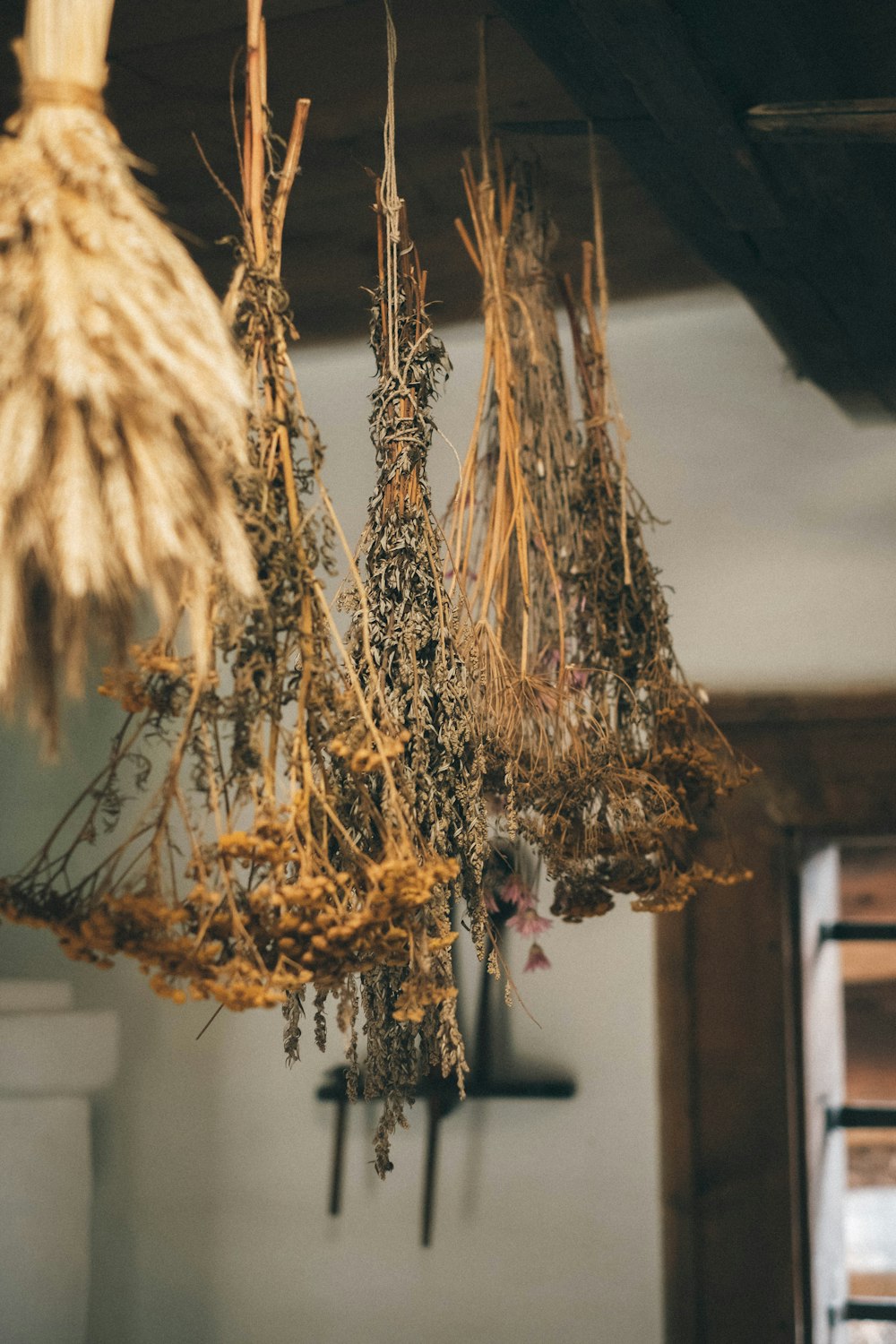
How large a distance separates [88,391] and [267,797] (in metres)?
0.32

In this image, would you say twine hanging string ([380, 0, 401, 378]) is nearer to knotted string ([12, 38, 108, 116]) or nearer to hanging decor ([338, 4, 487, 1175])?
hanging decor ([338, 4, 487, 1175])

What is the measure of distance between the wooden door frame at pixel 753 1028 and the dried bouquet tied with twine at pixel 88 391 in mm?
1646

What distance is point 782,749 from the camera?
7.47 ft

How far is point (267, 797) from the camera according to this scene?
35.1 inches

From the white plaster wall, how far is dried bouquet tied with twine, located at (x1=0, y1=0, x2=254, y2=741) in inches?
67.5

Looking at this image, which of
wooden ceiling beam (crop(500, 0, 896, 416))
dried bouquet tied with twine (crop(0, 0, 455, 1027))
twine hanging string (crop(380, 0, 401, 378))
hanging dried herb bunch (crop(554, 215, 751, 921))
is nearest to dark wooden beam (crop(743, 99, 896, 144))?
wooden ceiling beam (crop(500, 0, 896, 416))

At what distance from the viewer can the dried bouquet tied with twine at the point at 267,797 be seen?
85 centimetres

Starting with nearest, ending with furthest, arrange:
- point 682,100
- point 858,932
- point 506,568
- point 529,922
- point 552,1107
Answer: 1. point 682,100
2. point 506,568
3. point 529,922
4. point 552,1107
5. point 858,932

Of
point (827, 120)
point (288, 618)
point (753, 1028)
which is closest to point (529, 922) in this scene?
point (753, 1028)

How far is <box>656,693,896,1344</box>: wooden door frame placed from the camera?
2180 mm

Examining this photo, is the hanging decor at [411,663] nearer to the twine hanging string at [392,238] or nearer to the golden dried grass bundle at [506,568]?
the twine hanging string at [392,238]

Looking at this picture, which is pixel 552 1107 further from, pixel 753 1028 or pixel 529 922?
pixel 529 922

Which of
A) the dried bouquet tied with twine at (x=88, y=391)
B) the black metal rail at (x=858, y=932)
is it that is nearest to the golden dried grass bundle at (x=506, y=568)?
the dried bouquet tied with twine at (x=88, y=391)

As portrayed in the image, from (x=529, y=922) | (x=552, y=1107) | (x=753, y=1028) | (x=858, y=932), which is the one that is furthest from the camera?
(x=858, y=932)
